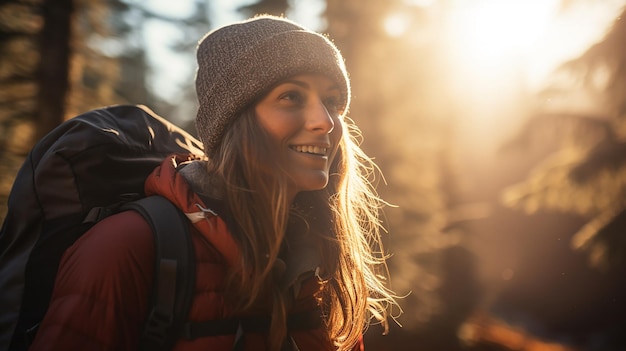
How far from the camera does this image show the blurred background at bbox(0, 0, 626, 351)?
5.33m

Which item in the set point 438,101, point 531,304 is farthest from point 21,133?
point 531,304

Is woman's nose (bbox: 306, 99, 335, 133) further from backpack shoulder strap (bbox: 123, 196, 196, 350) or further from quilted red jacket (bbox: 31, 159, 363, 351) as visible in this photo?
backpack shoulder strap (bbox: 123, 196, 196, 350)

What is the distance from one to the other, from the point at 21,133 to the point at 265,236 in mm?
4838

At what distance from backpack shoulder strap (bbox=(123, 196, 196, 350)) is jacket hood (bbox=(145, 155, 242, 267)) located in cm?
9

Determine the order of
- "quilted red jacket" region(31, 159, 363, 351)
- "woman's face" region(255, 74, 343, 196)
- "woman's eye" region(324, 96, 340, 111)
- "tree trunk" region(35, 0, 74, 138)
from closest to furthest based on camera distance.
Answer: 1. "quilted red jacket" region(31, 159, 363, 351)
2. "woman's face" region(255, 74, 343, 196)
3. "woman's eye" region(324, 96, 340, 111)
4. "tree trunk" region(35, 0, 74, 138)

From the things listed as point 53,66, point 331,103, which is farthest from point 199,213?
point 53,66

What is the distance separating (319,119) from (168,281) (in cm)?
109

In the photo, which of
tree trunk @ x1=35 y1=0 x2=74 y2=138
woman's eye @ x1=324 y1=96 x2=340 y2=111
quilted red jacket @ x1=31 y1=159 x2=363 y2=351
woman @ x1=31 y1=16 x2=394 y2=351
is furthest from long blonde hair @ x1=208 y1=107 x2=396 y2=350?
tree trunk @ x1=35 y1=0 x2=74 y2=138

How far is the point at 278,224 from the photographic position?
2.33 meters

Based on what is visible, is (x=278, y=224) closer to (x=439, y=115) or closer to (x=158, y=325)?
(x=158, y=325)

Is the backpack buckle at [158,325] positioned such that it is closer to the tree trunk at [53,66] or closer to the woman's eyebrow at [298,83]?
the woman's eyebrow at [298,83]

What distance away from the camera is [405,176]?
39.4 ft

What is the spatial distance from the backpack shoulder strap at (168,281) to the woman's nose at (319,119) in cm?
85

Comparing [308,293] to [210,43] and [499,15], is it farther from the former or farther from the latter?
[499,15]
